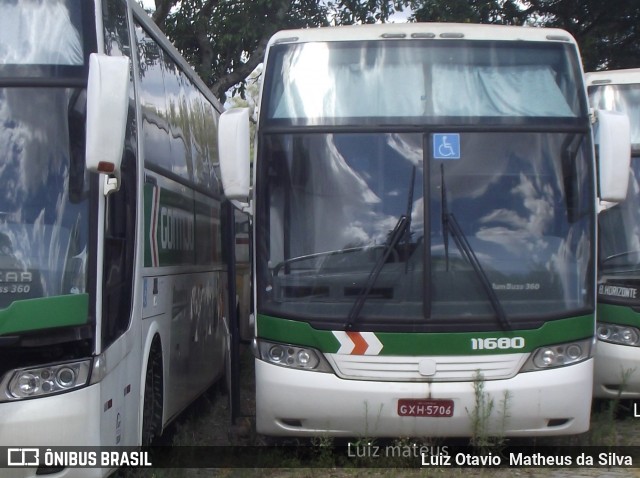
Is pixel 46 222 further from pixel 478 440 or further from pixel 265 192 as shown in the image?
pixel 478 440

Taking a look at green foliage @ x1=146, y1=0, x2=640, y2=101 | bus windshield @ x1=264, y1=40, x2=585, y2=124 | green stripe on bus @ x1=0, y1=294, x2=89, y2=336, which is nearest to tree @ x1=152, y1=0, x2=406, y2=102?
green foliage @ x1=146, y1=0, x2=640, y2=101

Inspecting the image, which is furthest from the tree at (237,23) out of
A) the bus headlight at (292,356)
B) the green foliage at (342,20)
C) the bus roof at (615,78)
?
the bus headlight at (292,356)

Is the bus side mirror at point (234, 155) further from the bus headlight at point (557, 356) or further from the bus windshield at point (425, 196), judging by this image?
the bus headlight at point (557, 356)

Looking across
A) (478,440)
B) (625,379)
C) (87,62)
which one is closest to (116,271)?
(87,62)

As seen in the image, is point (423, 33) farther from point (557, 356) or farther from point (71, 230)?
point (71, 230)

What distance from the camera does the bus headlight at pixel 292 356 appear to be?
689 cm

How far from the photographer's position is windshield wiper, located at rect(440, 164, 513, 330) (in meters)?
6.84

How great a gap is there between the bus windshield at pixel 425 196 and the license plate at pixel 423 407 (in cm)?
56

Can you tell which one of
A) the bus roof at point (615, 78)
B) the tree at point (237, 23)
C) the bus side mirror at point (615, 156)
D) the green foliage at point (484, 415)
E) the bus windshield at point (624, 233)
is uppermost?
the tree at point (237, 23)

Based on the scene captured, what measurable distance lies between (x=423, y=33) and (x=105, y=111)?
315 centimetres

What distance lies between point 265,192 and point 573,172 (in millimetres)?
2417

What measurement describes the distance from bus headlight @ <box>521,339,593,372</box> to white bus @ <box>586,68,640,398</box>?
153cm

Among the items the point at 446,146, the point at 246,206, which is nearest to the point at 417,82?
the point at 446,146

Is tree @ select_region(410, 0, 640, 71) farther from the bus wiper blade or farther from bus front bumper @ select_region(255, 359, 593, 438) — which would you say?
bus front bumper @ select_region(255, 359, 593, 438)
